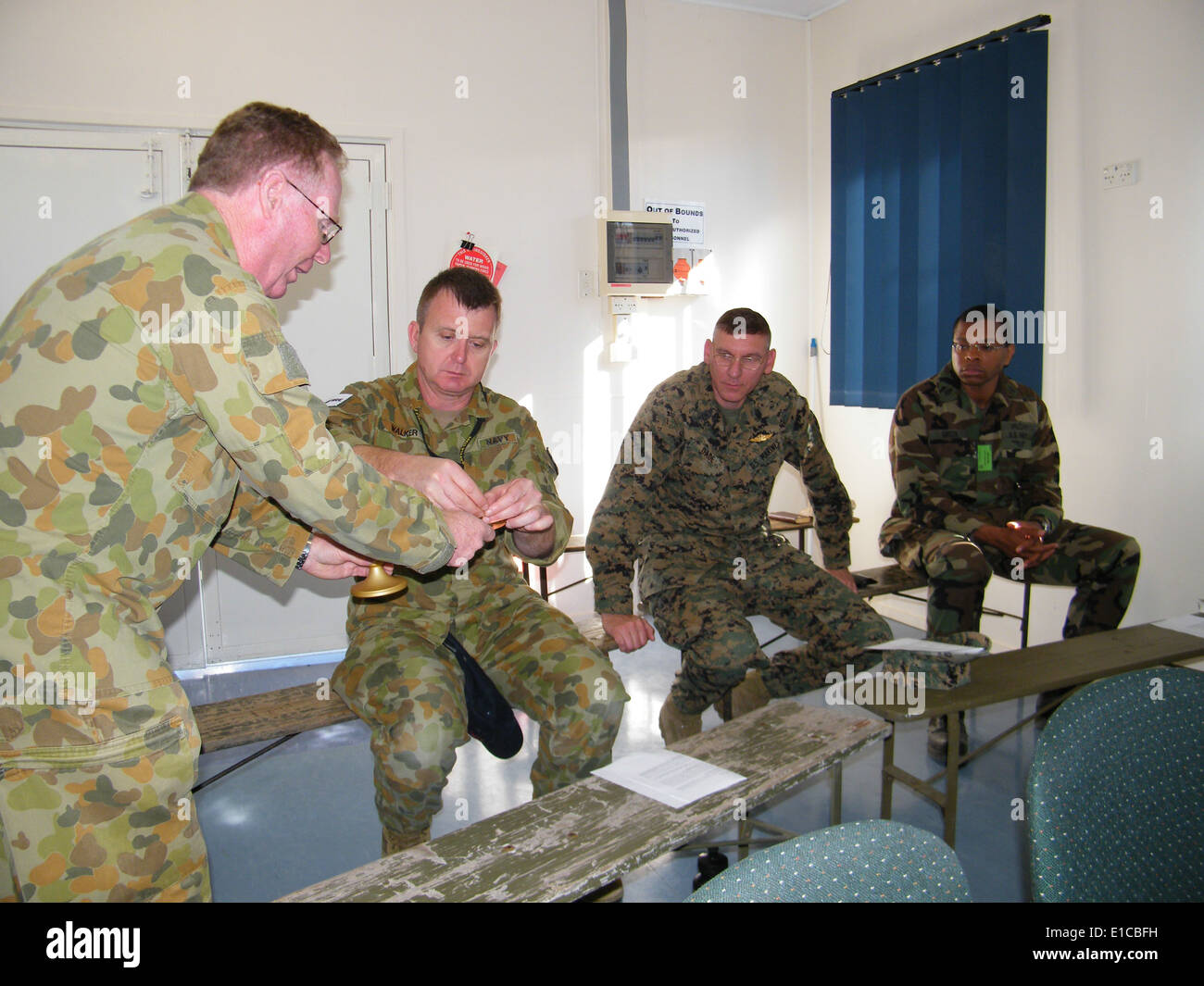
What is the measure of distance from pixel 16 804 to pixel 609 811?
0.91 meters

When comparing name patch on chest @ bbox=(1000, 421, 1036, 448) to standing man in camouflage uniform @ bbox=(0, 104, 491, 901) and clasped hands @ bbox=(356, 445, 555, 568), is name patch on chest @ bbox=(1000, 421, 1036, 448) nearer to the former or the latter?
clasped hands @ bbox=(356, 445, 555, 568)

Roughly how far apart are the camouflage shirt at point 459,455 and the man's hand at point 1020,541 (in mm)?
1904

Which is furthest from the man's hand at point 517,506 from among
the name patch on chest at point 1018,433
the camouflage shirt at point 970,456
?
the name patch on chest at point 1018,433

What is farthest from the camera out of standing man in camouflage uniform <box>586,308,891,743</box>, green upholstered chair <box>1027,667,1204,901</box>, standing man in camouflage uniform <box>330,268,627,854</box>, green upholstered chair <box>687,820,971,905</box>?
standing man in camouflage uniform <box>586,308,891,743</box>

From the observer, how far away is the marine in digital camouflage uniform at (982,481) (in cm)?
338

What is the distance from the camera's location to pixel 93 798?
1.21 meters

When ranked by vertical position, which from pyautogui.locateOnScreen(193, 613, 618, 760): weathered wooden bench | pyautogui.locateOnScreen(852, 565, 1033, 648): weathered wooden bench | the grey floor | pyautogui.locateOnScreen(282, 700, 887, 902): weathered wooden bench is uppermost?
pyautogui.locateOnScreen(852, 565, 1033, 648): weathered wooden bench

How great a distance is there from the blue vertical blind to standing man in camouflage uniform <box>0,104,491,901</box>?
3650 mm

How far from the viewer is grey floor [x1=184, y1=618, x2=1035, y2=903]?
2.37 meters

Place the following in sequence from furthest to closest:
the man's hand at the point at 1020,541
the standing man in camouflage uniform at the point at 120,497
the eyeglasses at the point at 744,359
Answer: the man's hand at the point at 1020,541 → the eyeglasses at the point at 744,359 → the standing man in camouflage uniform at the point at 120,497

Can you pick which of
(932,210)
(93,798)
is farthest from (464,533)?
(932,210)

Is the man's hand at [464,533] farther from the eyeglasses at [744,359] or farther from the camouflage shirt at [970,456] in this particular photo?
the camouflage shirt at [970,456]

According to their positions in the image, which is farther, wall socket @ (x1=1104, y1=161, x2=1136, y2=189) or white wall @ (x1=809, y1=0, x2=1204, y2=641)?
wall socket @ (x1=1104, y1=161, x2=1136, y2=189)

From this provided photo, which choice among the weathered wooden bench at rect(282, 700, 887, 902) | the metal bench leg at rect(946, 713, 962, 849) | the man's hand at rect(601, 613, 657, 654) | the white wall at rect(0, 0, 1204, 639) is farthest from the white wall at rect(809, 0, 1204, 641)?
the weathered wooden bench at rect(282, 700, 887, 902)
